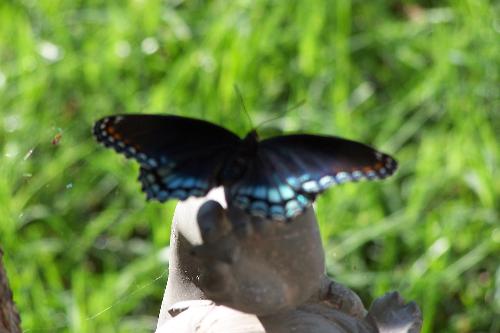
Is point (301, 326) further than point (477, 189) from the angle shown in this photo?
No

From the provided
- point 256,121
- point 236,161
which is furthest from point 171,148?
point 256,121

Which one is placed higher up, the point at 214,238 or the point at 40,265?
the point at 214,238

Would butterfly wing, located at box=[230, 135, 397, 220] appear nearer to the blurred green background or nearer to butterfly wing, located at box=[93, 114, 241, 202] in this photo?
butterfly wing, located at box=[93, 114, 241, 202]

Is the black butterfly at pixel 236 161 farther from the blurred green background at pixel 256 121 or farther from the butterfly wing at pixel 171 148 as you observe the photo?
the blurred green background at pixel 256 121

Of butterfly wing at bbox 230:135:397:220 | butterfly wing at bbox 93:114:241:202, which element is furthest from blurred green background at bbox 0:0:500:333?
butterfly wing at bbox 230:135:397:220

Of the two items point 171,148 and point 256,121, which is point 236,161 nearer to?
point 171,148

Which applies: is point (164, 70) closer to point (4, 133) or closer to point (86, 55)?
point (86, 55)

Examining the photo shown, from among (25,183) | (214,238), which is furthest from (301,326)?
(25,183)

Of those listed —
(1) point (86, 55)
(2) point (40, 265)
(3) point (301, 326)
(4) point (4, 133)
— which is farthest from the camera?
(1) point (86, 55)
